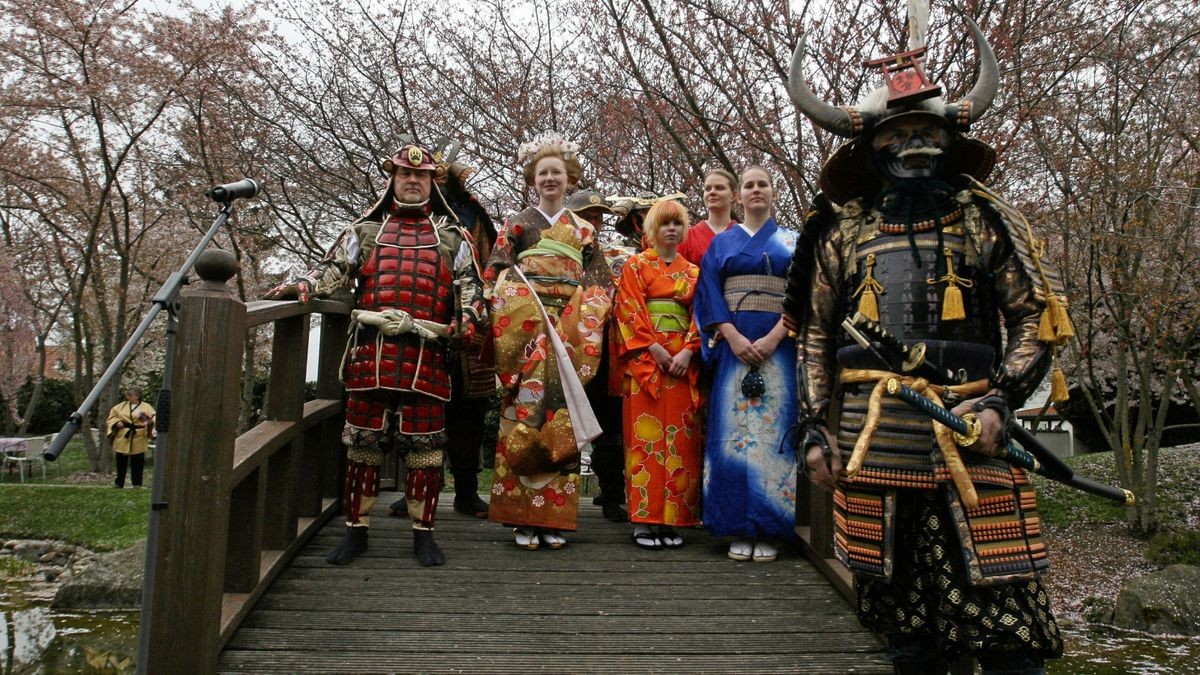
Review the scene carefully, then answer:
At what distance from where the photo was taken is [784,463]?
3.75 m

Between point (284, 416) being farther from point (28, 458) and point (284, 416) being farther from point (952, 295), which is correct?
point (28, 458)

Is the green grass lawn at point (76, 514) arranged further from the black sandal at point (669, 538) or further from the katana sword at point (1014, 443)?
the katana sword at point (1014, 443)

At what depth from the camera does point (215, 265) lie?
8.53 ft

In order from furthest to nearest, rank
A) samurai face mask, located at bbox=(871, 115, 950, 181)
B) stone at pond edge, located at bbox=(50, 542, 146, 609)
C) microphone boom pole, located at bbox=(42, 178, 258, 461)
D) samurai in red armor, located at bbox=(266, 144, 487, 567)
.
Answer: stone at pond edge, located at bbox=(50, 542, 146, 609)
samurai in red armor, located at bbox=(266, 144, 487, 567)
samurai face mask, located at bbox=(871, 115, 950, 181)
microphone boom pole, located at bbox=(42, 178, 258, 461)

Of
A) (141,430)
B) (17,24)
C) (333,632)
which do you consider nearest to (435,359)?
(333,632)

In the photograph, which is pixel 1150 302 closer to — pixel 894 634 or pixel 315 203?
pixel 894 634

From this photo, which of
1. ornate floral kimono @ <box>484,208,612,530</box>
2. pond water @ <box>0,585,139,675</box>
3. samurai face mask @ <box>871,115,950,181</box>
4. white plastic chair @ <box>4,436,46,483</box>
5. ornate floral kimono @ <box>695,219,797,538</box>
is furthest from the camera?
white plastic chair @ <box>4,436,46,483</box>

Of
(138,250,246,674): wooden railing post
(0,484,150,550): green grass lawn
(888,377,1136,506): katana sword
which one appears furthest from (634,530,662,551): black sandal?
(0,484,150,550): green grass lawn

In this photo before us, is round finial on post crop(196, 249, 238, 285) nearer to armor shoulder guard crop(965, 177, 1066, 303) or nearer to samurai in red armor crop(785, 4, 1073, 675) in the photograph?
samurai in red armor crop(785, 4, 1073, 675)

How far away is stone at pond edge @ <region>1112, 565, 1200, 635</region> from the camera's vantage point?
6.45 metres

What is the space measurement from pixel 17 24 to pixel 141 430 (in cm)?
689

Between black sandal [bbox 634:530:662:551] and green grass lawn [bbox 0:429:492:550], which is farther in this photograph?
green grass lawn [bbox 0:429:492:550]

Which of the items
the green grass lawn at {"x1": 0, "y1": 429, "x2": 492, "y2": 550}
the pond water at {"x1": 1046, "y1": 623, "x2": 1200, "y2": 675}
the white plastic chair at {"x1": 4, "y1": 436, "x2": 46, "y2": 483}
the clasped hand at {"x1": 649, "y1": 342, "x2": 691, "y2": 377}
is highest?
→ the clasped hand at {"x1": 649, "y1": 342, "x2": 691, "y2": 377}

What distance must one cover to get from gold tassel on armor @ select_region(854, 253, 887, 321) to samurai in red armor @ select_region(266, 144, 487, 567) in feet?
5.84
